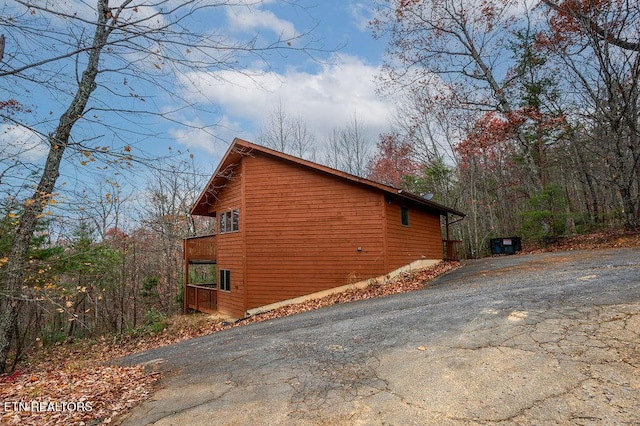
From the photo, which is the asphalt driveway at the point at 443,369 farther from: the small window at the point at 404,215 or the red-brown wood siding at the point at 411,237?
the small window at the point at 404,215

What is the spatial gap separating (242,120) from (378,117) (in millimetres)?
22812

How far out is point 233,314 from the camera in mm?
12586

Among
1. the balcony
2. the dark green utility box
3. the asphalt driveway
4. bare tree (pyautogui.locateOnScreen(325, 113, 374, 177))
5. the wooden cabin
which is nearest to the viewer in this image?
the asphalt driveway

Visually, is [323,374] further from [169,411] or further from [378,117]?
[378,117]

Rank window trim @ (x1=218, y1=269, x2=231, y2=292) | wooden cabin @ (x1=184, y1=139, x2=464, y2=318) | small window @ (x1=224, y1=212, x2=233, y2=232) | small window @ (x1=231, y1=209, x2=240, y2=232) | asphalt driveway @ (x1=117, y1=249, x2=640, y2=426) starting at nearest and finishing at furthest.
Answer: asphalt driveway @ (x1=117, y1=249, x2=640, y2=426)
wooden cabin @ (x1=184, y1=139, x2=464, y2=318)
small window @ (x1=231, y1=209, x2=240, y2=232)
window trim @ (x1=218, y1=269, x2=231, y2=292)
small window @ (x1=224, y1=212, x2=233, y2=232)

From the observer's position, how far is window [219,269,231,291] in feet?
44.4

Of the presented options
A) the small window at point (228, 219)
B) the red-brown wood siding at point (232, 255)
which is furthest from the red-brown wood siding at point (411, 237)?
the small window at point (228, 219)

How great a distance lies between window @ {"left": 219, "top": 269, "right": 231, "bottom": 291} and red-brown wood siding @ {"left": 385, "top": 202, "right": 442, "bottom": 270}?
647 cm

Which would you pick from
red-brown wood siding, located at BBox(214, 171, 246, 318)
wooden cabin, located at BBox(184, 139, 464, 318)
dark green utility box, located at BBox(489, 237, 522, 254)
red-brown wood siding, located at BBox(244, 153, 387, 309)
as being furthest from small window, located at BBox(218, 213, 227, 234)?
A: dark green utility box, located at BBox(489, 237, 522, 254)

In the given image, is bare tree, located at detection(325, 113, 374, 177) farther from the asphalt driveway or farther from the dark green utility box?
the asphalt driveway

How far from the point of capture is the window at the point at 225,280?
1355 centimetres

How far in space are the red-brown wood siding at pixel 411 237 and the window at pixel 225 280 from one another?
6.47m

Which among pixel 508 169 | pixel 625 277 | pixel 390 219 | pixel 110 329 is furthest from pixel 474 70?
pixel 110 329

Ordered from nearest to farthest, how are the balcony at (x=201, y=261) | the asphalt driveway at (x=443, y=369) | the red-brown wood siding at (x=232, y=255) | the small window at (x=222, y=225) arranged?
1. the asphalt driveway at (x=443, y=369)
2. the red-brown wood siding at (x=232, y=255)
3. the small window at (x=222, y=225)
4. the balcony at (x=201, y=261)
